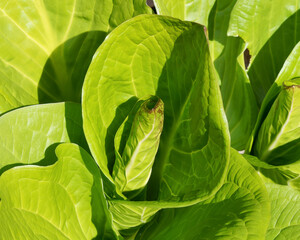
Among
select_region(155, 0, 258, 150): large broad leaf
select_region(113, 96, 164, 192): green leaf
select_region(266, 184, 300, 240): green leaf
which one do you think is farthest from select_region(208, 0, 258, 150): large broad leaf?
select_region(113, 96, 164, 192): green leaf

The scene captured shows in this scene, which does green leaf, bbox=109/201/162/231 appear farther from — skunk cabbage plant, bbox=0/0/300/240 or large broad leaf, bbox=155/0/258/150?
large broad leaf, bbox=155/0/258/150

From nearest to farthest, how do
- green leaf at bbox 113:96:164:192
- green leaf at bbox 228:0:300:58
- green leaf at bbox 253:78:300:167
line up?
green leaf at bbox 113:96:164:192 < green leaf at bbox 253:78:300:167 < green leaf at bbox 228:0:300:58

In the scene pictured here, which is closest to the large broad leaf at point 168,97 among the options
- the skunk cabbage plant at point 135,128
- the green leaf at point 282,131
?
the skunk cabbage plant at point 135,128

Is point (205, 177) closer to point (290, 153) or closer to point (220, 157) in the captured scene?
point (220, 157)

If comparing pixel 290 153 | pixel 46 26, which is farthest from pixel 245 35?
pixel 46 26

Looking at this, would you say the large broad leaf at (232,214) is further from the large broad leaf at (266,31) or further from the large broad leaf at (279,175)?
the large broad leaf at (266,31)

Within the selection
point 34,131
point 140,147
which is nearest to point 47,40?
point 34,131

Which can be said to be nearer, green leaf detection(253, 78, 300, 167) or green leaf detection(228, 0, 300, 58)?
green leaf detection(253, 78, 300, 167)
